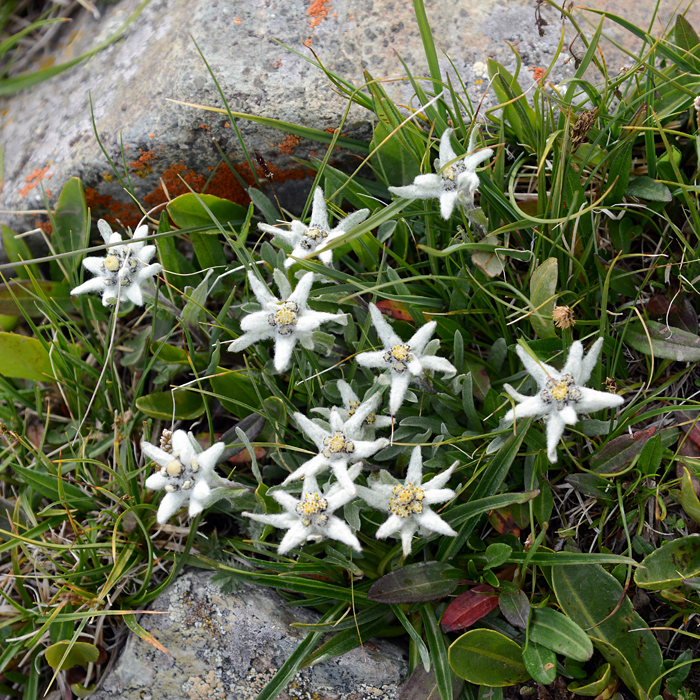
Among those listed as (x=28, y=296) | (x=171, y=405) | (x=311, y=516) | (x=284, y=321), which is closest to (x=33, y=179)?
(x=28, y=296)

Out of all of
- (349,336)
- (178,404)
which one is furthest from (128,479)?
(349,336)

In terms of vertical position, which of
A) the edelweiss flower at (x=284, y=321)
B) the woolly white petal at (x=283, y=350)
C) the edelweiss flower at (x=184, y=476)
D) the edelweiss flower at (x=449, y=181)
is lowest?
the edelweiss flower at (x=184, y=476)

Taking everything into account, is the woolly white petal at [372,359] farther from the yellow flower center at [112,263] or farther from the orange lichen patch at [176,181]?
the orange lichen patch at [176,181]

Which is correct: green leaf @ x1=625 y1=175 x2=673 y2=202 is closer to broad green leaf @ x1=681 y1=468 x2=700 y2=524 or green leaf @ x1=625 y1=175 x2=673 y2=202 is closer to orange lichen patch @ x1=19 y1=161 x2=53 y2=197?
broad green leaf @ x1=681 y1=468 x2=700 y2=524

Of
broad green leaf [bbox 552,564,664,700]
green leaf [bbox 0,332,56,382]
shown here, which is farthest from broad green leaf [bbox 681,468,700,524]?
green leaf [bbox 0,332,56,382]

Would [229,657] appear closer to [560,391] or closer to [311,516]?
A: [311,516]

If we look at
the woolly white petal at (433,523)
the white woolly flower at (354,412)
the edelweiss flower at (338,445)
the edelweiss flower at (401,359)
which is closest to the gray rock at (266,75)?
the edelweiss flower at (401,359)
